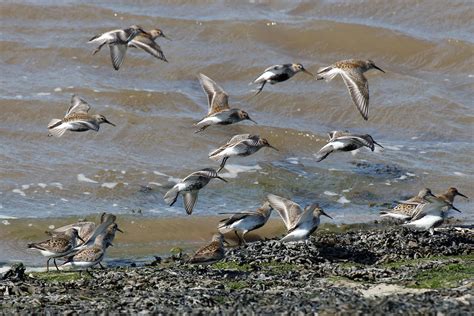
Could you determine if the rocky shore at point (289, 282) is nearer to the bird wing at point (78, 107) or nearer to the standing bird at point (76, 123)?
the standing bird at point (76, 123)

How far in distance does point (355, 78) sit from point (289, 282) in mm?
3445

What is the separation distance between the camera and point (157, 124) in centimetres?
1352

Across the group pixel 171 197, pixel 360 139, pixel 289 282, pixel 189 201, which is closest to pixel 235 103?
pixel 171 197

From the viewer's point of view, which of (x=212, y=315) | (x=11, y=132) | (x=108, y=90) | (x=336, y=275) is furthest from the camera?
(x=108, y=90)

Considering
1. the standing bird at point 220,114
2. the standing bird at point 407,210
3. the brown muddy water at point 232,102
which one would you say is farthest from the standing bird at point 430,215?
the standing bird at point 220,114

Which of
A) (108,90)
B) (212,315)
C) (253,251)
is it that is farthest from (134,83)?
(212,315)

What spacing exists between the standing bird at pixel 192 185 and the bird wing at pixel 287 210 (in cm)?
55

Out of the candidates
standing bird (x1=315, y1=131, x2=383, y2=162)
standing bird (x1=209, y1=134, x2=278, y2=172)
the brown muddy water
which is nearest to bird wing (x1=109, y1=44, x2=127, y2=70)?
the brown muddy water

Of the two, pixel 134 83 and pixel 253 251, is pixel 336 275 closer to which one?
pixel 253 251

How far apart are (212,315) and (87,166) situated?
593 centimetres

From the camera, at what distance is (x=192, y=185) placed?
953 cm

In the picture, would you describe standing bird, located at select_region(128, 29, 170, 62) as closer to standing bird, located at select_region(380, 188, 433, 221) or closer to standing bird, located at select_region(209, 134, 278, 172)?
standing bird, located at select_region(209, 134, 278, 172)

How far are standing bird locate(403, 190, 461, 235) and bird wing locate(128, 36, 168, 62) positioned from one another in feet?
12.2

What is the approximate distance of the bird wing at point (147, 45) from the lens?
37.1 ft
